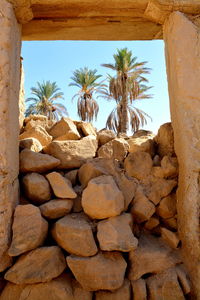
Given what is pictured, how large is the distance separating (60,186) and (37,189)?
217 mm

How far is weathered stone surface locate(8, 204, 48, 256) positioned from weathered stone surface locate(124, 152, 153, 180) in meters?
1.04

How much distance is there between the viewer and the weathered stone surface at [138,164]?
8.43 ft

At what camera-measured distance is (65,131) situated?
2986 mm

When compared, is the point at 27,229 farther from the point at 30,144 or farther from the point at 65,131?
the point at 65,131

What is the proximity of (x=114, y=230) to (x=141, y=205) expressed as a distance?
47cm

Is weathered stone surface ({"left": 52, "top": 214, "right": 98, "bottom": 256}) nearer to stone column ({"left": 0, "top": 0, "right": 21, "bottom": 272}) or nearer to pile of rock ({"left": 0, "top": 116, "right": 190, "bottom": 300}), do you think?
pile of rock ({"left": 0, "top": 116, "right": 190, "bottom": 300})

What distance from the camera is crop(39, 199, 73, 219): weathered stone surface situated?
2.15 m

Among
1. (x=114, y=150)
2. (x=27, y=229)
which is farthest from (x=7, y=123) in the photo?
(x=114, y=150)

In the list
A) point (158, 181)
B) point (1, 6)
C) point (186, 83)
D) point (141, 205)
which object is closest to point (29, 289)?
point (141, 205)

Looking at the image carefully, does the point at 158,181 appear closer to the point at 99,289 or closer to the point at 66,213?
the point at 66,213

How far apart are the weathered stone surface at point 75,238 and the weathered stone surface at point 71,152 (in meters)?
0.68

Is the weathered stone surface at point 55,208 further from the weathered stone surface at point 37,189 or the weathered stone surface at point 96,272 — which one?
the weathered stone surface at point 96,272

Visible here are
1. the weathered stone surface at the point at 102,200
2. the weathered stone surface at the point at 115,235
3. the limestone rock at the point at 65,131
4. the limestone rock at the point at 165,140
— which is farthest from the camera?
the limestone rock at the point at 65,131

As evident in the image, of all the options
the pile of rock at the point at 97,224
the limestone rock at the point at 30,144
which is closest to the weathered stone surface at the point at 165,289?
the pile of rock at the point at 97,224
